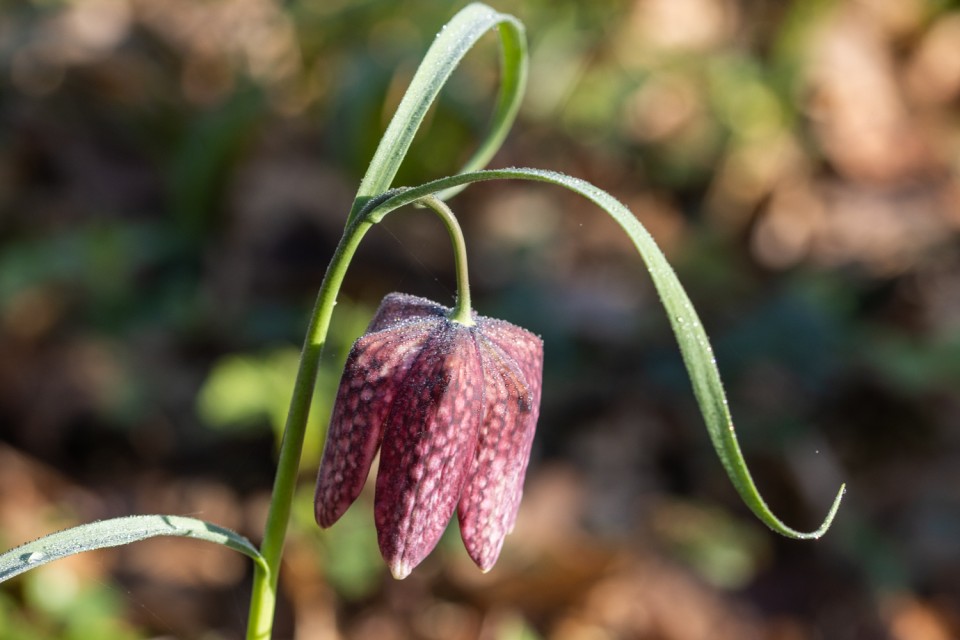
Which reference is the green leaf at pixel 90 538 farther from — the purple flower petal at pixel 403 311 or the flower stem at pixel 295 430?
the purple flower petal at pixel 403 311

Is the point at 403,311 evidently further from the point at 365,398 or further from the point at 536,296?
the point at 536,296

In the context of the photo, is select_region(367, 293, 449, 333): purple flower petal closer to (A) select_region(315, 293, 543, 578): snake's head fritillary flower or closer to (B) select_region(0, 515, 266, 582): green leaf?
(A) select_region(315, 293, 543, 578): snake's head fritillary flower

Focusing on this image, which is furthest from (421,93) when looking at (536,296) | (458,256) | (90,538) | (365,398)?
(536,296)

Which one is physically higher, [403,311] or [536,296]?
[403,311]

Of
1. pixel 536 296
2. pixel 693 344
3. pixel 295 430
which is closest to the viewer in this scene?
pixel 693 344

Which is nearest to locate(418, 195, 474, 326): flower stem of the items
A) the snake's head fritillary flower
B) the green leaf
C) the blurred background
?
the snake's head fritillary flower

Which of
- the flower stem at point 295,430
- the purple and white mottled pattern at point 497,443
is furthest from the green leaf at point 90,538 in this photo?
the purple and white mottled pattern at point 497,443

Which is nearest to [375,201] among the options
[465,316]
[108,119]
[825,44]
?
[465,316]
